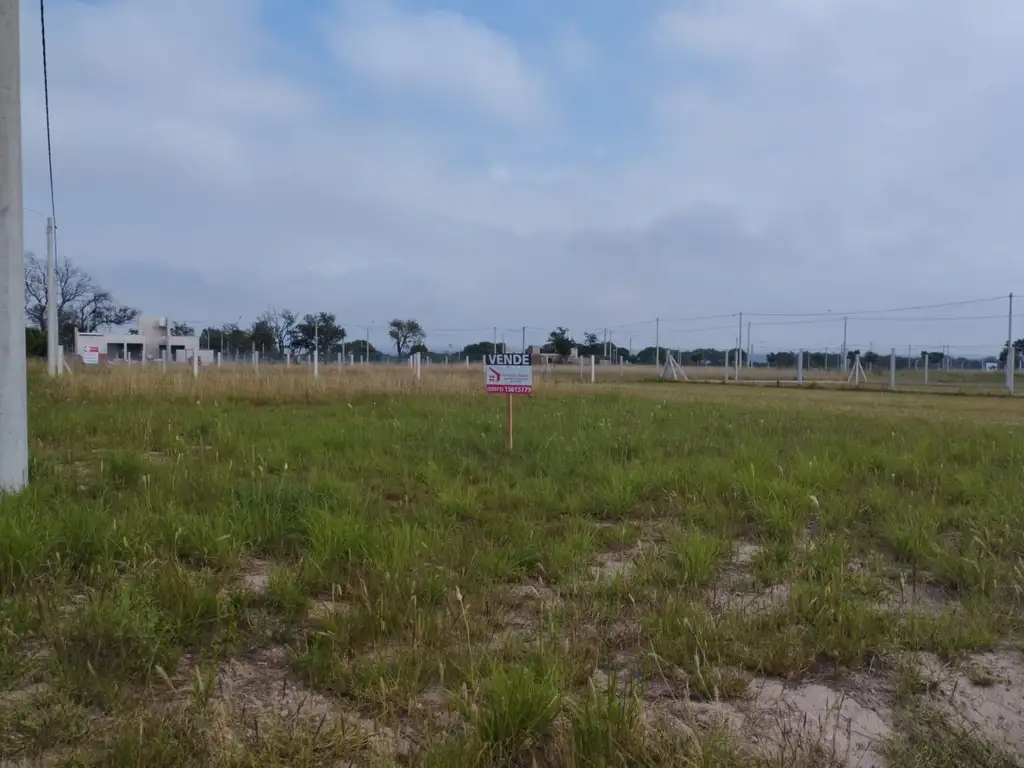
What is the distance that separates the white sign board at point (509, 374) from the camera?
7.12 meters

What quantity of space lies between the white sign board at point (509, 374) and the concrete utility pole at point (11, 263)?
4075 millimetres

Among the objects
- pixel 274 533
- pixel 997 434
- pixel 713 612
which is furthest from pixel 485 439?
pixel 997 434

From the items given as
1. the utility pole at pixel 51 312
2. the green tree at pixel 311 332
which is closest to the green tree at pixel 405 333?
the green tree at pixel 311 332

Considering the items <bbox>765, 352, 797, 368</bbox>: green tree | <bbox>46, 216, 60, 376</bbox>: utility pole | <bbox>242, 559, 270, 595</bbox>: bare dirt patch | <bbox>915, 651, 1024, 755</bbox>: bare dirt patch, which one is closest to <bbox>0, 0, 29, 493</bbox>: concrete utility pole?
<bbox>242, 559, 270, 595</bbox>: bare dirt patch

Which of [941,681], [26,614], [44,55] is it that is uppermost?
[44,55]

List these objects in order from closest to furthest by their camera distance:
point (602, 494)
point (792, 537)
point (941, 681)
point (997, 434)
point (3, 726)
→ point (3, 726)
point (941, 681)
point (792, 537)
point (602, 494)
point (997, 434)

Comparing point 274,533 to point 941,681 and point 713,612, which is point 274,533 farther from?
point 941,681

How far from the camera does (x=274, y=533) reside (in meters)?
3.67

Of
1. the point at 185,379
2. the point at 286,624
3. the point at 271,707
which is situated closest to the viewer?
the point at 271,707

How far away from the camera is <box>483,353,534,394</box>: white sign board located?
7.12 m

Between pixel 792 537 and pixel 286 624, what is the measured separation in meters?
2.87

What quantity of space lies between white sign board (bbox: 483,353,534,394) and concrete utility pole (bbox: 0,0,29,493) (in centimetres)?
408

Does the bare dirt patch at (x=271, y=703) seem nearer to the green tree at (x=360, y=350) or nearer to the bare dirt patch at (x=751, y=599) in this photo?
the bare dirt patch at (x=751, y=599)

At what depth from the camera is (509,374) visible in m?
7.19
